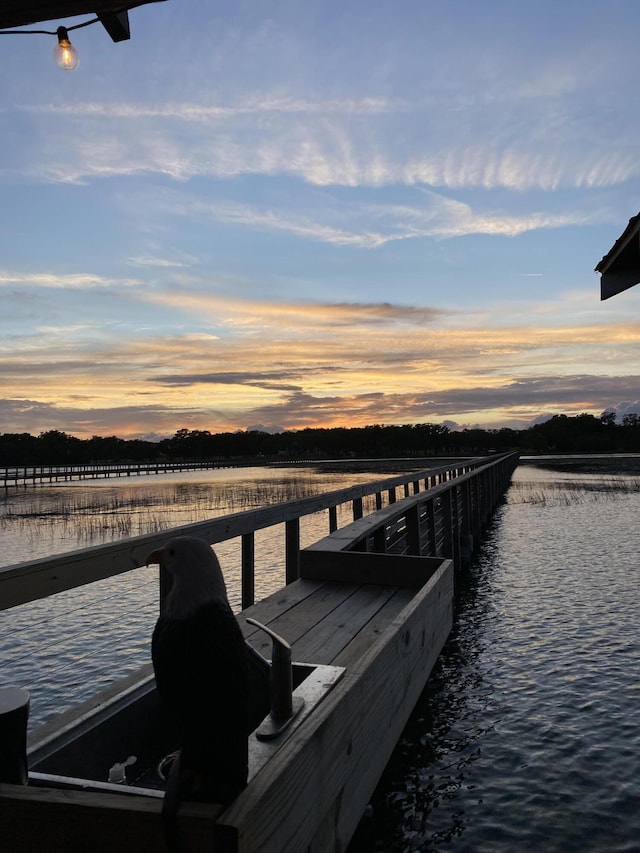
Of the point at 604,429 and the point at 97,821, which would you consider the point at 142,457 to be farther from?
the point at 97,821

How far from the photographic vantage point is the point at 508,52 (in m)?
11.7

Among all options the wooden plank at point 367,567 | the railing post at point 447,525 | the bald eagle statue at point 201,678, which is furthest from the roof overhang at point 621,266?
the bald eagle statue at point 201,678

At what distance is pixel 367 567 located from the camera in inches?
213

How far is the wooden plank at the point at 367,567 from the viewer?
5.21 metres

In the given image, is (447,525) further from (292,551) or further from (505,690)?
(292,551)

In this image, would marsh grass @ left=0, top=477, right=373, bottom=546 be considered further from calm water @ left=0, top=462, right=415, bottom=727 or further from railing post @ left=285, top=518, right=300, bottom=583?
railing post @ left=285, top=518, right=300, bottom=583

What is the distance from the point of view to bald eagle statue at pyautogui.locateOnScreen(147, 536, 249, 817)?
1.62 m

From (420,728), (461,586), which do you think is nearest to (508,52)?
(461,586)

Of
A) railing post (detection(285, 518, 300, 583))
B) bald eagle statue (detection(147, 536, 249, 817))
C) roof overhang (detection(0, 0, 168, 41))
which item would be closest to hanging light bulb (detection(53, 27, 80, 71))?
roof overhang (detection(0, 0, 168, 41))

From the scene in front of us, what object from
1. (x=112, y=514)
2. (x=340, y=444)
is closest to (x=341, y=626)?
(x=112, y=514)

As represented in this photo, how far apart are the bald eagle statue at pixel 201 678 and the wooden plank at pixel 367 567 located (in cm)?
364

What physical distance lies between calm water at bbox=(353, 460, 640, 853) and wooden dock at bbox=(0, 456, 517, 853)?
91cm

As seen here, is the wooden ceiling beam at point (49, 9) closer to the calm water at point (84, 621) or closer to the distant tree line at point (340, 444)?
the calm water at point (84, 621)

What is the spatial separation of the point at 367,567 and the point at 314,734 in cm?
338
